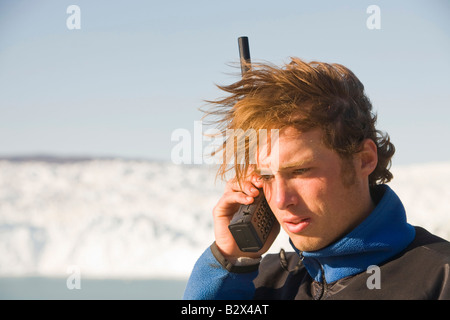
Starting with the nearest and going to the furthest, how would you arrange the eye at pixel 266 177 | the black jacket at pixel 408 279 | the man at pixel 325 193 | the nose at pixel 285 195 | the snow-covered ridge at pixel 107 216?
1. the black jacket at pixel 408 279
2. the man at pixel 325 193
3. the nose at pixel 285 195
4. the eye at pixel 266 177
5. the snow-covered ridge at pixel 107 216

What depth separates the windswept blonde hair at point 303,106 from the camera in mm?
2746

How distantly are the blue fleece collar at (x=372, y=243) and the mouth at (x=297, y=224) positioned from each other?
145 millimetres

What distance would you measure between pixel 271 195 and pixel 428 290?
901 mm

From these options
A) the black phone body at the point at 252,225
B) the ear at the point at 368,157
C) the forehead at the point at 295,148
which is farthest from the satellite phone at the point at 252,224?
the ear at the point at 368,157

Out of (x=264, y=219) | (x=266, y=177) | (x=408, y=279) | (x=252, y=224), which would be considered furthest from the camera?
(x=264, y=219)

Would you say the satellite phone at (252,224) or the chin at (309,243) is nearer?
the chin at (309,243)

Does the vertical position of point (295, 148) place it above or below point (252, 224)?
above

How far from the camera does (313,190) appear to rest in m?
2.68

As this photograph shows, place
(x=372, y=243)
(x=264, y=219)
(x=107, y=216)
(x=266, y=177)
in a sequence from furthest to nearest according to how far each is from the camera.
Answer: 1. (x=107, y=216)
2. (x=264, y=219)
3. (x=266, y=177)
4. (x=372, y=243)

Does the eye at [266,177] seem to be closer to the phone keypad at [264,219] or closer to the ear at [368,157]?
the phone keypad at [264,219]

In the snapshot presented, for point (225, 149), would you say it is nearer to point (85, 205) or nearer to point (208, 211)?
point (208, 211)

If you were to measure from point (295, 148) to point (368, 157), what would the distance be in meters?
0.48

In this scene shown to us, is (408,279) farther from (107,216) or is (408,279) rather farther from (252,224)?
(107,216)

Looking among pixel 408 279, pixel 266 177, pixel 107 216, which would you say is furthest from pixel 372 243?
pixel 107 216
